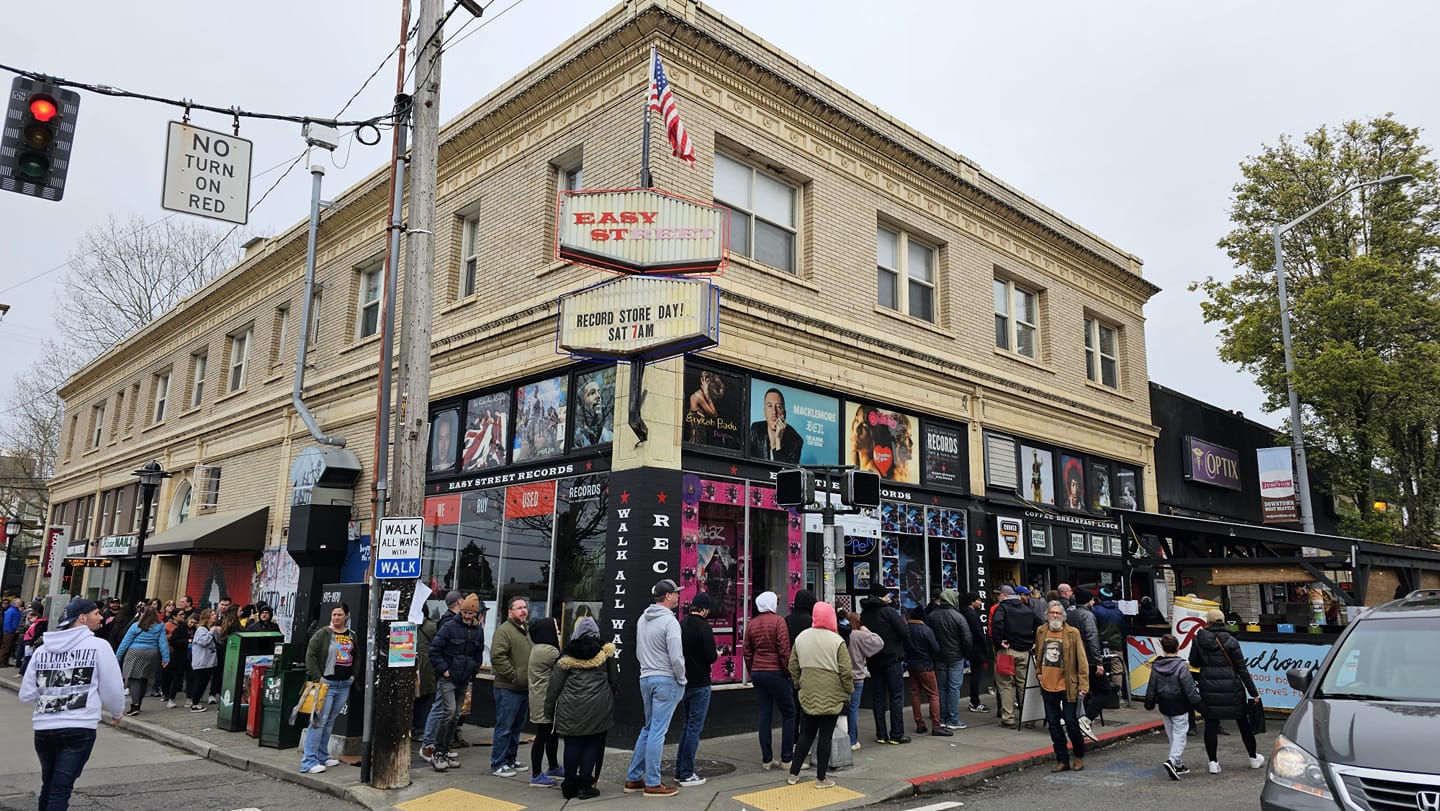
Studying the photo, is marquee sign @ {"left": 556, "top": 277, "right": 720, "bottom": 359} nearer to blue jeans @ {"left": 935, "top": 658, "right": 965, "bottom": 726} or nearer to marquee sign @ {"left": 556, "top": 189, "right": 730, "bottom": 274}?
marquee sign @ {"left": 556, "top": 189, "right": 730, "bottom": 274}

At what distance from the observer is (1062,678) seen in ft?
32.8

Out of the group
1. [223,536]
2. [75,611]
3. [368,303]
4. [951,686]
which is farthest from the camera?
[223,536]

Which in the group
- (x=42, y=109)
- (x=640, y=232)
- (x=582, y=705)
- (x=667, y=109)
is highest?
(x=667, y=109)

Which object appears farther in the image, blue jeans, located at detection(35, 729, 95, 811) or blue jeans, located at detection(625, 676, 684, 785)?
blue jeans, located at detection(625, 676, 684, 785)

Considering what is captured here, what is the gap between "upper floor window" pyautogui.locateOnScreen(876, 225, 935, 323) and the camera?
1658 cm

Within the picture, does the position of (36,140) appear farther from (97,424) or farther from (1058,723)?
(97,424)

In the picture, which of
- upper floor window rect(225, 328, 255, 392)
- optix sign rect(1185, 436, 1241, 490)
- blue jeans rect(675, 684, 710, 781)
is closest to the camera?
blue jeans rect(675, 684, 710, 781)

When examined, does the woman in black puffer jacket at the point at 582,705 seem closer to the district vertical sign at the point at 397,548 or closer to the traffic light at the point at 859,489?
the district vertical sign at the point at 397,548

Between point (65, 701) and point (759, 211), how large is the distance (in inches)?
422

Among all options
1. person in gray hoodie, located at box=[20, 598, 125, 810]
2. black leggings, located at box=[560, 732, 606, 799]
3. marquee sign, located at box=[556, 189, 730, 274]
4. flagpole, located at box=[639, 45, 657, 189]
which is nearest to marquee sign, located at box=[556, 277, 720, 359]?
marquee sign, located at box=[556, 189, 730, 274]

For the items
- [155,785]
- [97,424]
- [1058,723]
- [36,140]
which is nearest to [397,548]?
[155,785]

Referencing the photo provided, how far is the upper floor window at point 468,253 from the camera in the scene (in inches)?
634

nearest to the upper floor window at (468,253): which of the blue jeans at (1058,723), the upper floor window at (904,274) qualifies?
the upper floor window at (904,274)

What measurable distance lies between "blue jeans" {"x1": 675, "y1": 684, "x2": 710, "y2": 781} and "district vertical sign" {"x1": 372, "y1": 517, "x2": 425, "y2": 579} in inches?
120
